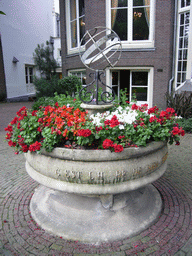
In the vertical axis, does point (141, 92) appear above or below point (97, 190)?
above

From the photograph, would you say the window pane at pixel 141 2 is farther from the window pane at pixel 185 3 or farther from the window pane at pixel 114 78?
the window pane at pixel 114 78

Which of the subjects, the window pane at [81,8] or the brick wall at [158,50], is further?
the window pane at [81,8]

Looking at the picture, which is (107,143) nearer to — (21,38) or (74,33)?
(74,33)

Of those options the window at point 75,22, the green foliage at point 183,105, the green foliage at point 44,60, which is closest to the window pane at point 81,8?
the window at point 75,22

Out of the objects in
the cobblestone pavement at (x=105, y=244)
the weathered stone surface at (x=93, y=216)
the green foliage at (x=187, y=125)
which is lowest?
the cobblestone pavement at (x=105, y=244)

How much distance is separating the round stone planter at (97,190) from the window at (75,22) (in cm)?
984

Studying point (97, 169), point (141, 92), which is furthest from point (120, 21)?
point (97, 169)

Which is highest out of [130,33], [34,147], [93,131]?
[130,33]

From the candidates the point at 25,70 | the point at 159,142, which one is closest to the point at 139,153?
the point at 159,142

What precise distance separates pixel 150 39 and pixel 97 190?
29.9ft

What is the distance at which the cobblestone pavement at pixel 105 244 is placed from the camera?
8.26 ft

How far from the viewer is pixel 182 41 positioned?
9703 mm

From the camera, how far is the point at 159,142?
2.77 m

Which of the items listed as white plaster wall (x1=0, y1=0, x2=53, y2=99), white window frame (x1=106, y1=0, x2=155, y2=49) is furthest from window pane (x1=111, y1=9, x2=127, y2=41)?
white plaster wall (x1=0, y1=0, x2=53, y2=99)
